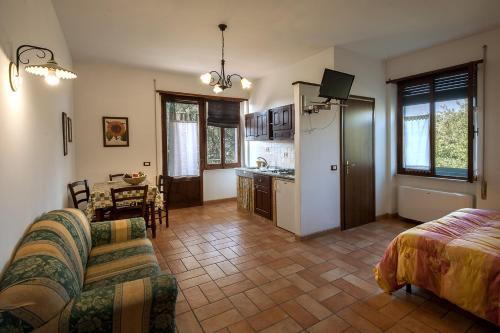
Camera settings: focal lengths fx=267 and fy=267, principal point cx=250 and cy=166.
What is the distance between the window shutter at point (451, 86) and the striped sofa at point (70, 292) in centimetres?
455

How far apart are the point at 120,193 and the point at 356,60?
409 cm

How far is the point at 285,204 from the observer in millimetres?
4176

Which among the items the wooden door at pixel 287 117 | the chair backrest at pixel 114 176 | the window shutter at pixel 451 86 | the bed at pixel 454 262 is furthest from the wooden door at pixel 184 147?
the window shutter at pixel 451 86

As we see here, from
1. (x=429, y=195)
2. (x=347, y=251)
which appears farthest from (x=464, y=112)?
(x=347, y=251)

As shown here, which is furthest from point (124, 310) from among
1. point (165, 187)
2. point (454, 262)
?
point (165, 187)

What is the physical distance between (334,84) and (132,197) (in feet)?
10.2

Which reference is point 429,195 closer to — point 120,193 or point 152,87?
point 120,193

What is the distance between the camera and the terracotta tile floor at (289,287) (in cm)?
208

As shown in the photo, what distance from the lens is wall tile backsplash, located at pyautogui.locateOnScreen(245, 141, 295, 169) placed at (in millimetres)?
5207

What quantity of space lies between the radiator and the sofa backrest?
4616mm

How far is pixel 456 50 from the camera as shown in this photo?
3883mm

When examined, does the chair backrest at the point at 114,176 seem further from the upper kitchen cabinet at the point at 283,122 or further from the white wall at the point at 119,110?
the upper kitchen cabinet at the point at 283,122

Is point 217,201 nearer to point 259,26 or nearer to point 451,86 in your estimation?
point 259,26

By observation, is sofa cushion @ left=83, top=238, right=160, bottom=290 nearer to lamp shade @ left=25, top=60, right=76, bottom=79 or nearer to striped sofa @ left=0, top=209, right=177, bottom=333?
striped sofa @ left=0, top=209, right=177, bottom=333
